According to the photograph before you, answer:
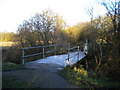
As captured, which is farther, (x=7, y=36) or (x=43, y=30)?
(x=43, y=30)

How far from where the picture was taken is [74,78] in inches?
233

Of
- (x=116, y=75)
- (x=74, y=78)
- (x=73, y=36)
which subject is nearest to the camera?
(x=74, y=78)

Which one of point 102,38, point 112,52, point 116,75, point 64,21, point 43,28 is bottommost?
point 116,75

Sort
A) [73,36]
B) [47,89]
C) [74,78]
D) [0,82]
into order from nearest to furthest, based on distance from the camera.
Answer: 1. [47,89]
2. [0,82]
3. [74,78]
4. [73,36]

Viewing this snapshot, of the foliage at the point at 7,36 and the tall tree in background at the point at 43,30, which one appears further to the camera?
the tall tree in background at the point at 43,30

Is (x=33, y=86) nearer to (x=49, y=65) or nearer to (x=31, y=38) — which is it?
(x=49, y=65)

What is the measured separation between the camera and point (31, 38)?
1580cm

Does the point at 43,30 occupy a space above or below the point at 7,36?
above

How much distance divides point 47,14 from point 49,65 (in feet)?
36.9

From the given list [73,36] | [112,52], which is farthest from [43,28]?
[112,52]

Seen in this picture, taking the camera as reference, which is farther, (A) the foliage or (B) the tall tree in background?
(B) the tall tree in background

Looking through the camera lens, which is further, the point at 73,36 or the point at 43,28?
the point at 73,36

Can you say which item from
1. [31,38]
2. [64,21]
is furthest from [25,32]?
[64,21]

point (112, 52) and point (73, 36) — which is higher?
point (73, 36)
